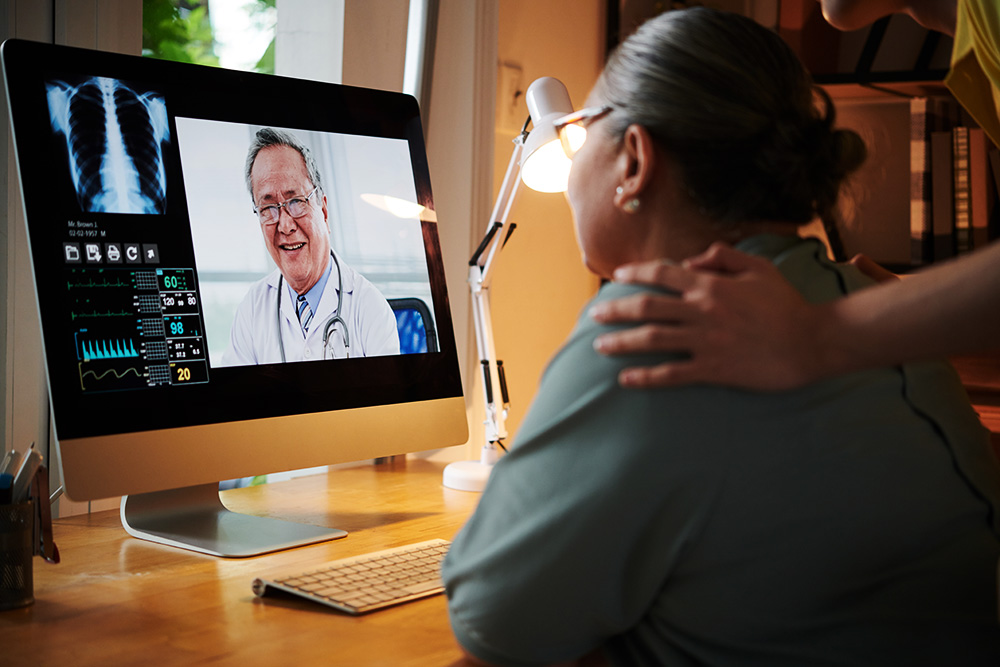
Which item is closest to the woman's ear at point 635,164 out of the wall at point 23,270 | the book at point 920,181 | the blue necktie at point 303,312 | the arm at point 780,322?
the arm at point 780,322

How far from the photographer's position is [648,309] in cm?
71

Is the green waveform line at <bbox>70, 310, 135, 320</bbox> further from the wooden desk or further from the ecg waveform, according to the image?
the wooden desk

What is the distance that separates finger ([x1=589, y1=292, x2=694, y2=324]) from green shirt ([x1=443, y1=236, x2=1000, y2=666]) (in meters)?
0.03

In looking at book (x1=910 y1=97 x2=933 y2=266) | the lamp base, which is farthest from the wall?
book (x1=910 y1=97 x2=933 y2=266)

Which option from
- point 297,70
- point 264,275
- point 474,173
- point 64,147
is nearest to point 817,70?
point 474,173

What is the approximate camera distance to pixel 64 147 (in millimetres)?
1088

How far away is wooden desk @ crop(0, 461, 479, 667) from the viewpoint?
82 cm

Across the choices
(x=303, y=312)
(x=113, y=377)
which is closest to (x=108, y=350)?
(x=113, y=377)

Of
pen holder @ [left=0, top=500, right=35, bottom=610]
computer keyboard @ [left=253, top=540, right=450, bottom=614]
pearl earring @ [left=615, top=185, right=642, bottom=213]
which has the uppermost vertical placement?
pearl earring @ [left=615, top=185, right=642, bottom=213]

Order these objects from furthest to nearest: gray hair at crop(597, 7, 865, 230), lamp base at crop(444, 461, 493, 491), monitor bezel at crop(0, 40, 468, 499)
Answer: lamp base at crop(444, 461, 493, 491) < monitor bezel at crop(0, 40, 468, 499) < gray hair at crop(597, 7, 865, 230)

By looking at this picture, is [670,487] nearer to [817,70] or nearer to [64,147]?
[64,147]

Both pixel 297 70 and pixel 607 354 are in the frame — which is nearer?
pixel 607 354

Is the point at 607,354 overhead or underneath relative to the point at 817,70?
underneath

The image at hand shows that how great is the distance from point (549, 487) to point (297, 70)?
154 centimetres
